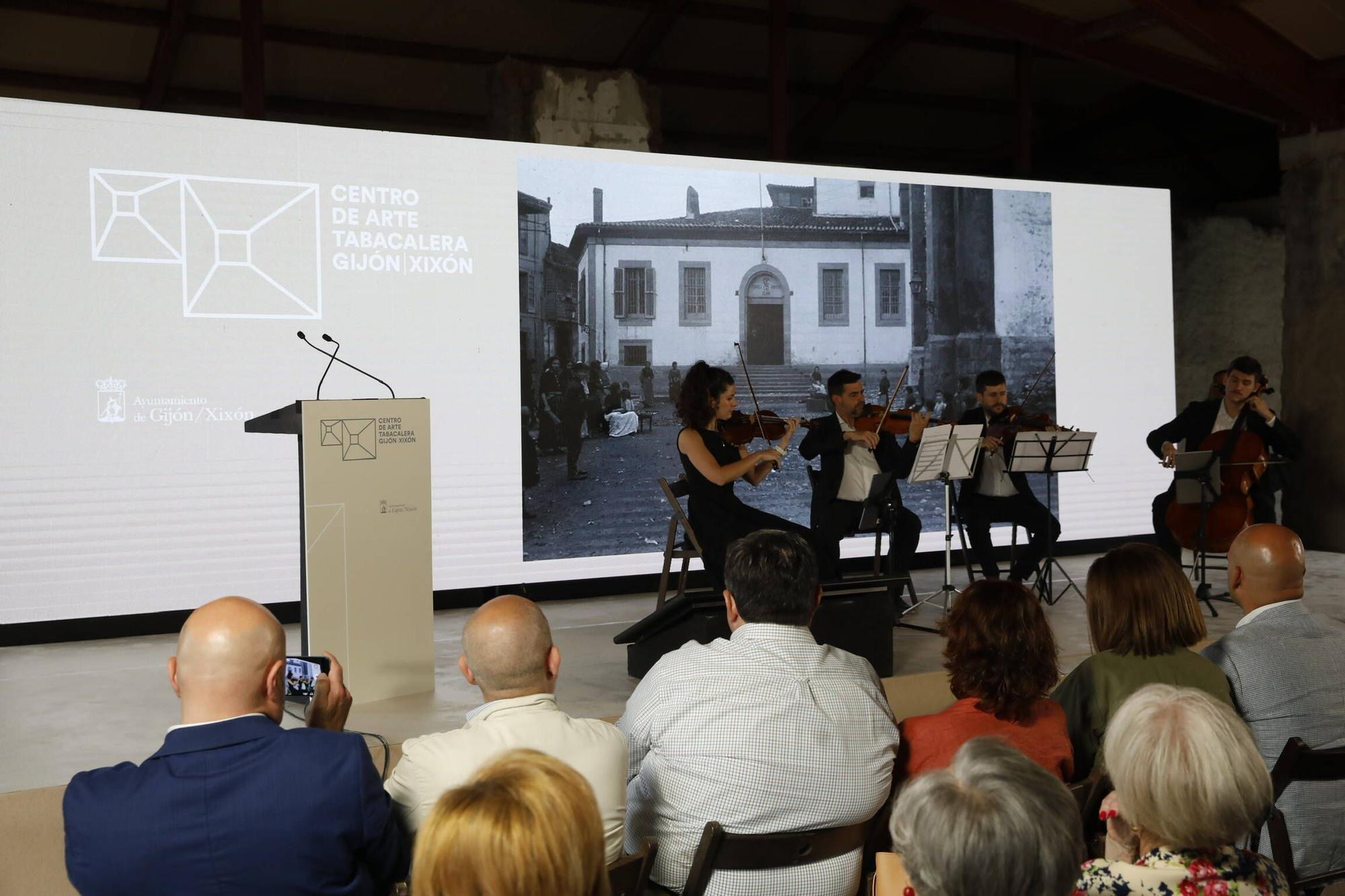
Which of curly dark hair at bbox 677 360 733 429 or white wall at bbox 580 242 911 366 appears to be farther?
white wall at bbox 580 242 911 366

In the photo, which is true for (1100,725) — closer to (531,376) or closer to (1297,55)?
(531,376)

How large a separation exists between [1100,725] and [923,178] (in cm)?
553

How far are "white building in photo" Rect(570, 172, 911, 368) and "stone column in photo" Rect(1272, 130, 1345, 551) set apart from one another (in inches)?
115

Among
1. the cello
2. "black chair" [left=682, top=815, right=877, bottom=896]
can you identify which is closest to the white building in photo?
the cello

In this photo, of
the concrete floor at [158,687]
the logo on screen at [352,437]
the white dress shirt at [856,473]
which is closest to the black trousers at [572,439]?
the concrete floor at [158,687]

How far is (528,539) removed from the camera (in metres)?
6.31

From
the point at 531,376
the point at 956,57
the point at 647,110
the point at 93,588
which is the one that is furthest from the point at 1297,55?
the point at 93,588

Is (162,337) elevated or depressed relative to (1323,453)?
elevated

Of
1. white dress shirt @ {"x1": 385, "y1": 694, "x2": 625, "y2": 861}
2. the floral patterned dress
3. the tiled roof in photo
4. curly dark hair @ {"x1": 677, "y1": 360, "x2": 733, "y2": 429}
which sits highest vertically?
the tiled roof in photo

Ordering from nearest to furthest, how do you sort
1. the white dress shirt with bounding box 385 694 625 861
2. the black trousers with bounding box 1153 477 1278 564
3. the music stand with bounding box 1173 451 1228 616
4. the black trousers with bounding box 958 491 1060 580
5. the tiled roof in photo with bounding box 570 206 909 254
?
1. the white dress shirt with bounding box 385 694 625 861
2. the music stand with bounding box 1173 451 1228 616
3. the black trousers with bounding box 1153 477 1278 564
4. the black trousers with bounding box 958 491 1060 580
5. the tiled roof in photo with bounding box 570 206 909 254

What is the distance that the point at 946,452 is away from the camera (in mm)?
5297

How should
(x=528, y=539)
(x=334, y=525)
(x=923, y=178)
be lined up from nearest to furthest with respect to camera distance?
(x=334, y=525) < (x=528, y=539) < (x=923, y=178)

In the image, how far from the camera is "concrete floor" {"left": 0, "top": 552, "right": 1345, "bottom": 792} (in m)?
3.42

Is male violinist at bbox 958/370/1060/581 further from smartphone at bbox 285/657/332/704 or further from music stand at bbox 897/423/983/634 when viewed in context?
smartphone at bbox 285/657/332/704
